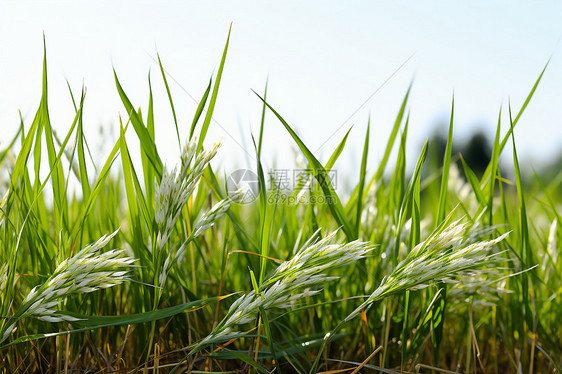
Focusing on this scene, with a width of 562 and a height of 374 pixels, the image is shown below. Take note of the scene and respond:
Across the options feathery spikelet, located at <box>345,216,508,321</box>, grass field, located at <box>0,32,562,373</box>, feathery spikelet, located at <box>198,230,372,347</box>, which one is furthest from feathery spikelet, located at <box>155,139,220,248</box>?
feathery spikelet, located at <box>345,216,508,321</box>

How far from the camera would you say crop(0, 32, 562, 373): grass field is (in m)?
0.59

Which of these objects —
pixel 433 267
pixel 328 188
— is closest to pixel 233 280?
pixel 328 188

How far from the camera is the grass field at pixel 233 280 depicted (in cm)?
59

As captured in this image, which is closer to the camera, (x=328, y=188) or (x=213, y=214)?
(x=213, y=214)

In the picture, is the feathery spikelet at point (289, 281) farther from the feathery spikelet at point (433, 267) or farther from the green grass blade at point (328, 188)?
the green grass blade at point (328, 188)

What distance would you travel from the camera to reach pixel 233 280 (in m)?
1.05

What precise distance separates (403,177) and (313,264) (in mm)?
396

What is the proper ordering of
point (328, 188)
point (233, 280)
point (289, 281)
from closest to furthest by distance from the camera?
point (289, 281), point (328, 188), point (233, 280)

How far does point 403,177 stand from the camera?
91 cm

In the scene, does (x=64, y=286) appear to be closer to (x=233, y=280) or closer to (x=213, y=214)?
(x=213, y=214)

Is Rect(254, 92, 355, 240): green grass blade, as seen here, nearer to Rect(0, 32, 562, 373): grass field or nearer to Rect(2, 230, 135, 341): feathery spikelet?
Rect(0, 32, 562, 373): grass field

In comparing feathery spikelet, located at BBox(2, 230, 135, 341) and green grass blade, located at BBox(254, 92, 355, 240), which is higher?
A: green grass blade, located at BBox(254, 92, 355, 240)

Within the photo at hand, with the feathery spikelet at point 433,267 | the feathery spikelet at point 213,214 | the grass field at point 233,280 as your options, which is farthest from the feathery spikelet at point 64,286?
the feathery spikelet at point 433,267

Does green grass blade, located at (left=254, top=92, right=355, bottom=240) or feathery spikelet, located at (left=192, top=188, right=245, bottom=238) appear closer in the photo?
feathery spikelet, located at (left=192, top=188, right=245, bottom=238)
